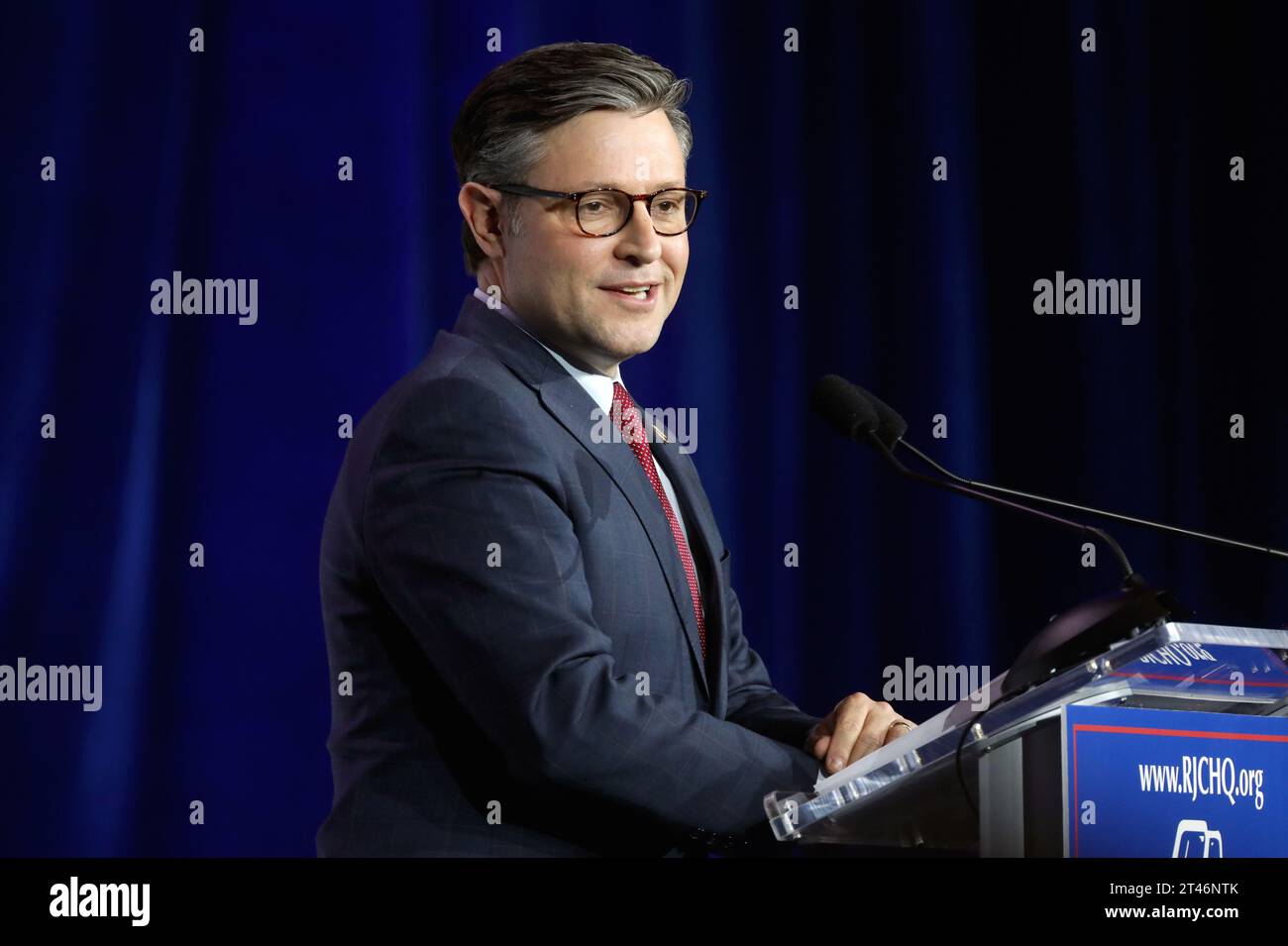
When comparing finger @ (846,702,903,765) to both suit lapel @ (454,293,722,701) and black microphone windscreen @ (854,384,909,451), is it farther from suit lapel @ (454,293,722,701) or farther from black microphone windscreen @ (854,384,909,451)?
black microphone windscreen @ (854,384,909,451)

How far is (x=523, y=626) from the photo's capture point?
153 centimetres

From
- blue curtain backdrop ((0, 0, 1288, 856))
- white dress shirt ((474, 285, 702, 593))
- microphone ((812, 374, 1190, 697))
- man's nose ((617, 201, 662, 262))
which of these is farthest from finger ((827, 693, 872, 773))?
blue curtain backdrop ((0, 0, 1288, 856))

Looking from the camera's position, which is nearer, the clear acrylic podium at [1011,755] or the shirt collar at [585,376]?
the clear acrylic podium at [1011,755]

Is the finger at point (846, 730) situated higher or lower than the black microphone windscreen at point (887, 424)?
lower

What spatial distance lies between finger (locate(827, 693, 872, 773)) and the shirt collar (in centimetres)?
48

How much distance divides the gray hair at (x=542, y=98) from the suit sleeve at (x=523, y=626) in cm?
39

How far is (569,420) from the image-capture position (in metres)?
1.75

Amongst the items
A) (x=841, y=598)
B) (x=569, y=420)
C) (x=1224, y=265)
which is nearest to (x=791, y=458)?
(x=841, y=598)

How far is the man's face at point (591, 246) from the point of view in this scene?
6.02 ft

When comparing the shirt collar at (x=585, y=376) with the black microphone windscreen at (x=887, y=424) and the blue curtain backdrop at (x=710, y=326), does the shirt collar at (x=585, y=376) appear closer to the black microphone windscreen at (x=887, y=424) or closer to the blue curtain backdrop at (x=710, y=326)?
the black microphone windscreen at (x=887, y=424)

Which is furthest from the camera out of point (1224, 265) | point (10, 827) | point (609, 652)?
point (1224, 265)

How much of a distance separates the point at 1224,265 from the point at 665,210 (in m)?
1.60

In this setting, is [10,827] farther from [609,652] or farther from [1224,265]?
[1224,265]

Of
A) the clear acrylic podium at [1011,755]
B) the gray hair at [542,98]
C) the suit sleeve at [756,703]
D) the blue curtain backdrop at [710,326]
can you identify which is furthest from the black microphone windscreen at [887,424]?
the blue curtain backdrop at [710,326]
